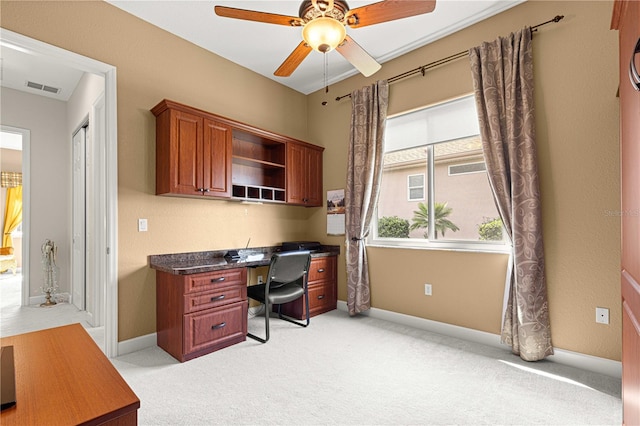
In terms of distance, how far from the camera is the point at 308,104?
15.0ft

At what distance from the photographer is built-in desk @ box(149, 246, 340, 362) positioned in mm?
2590

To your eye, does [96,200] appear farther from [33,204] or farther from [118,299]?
[33,204]

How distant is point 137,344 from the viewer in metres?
2.82

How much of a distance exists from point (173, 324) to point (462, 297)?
8.71 feet

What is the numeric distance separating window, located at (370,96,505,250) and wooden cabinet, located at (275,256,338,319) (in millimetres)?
673

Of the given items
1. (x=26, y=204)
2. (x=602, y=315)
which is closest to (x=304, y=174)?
(x=602, y=315)

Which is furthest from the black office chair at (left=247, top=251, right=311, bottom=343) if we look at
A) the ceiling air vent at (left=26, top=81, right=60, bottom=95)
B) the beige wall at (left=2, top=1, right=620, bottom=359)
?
the ceiling air vent at (left=26, top=81, right=60, bottom=95)

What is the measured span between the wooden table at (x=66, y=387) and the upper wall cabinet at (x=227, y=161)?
6.22ft

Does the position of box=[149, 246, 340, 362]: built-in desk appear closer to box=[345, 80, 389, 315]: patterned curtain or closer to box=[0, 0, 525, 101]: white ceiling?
box=[345, 80, 389, 315]: patterned curtain

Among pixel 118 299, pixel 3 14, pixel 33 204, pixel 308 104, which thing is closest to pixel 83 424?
pixel 118 299

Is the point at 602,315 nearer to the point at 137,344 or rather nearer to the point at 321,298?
the point at 321,298

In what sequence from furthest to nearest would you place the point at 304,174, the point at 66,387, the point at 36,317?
the point at 304,174, the point at 36,317, the point at 66,387

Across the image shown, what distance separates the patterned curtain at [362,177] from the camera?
3566 mm

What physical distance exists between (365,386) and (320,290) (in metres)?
1.72
